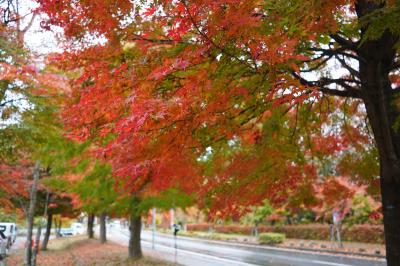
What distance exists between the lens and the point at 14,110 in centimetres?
1055

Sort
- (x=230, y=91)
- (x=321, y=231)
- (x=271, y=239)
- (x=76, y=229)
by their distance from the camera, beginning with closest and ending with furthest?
(x=230, y=91) < (x=271, y=239) < (x=321, y=231) < (x=76, y=229)

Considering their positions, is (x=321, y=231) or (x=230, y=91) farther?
(x=321, y=231)

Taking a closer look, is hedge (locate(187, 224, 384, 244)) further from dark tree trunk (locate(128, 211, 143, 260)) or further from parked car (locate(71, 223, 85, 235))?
parked car (locate(71, 223, 85, 235))

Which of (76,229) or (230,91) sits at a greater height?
(230,91)

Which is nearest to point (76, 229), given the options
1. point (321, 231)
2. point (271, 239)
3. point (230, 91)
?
point (271, 239)

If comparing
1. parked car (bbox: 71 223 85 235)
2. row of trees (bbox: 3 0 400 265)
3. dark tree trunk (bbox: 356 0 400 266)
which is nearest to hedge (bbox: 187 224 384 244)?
row of trees (bbox: 3 0 400 265)

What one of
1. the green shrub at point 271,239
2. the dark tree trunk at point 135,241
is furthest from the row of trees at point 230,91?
the green shrub at point 271,239

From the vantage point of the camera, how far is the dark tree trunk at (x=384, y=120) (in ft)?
20.5

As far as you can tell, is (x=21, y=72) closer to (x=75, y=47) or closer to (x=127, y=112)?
(x=75, y=47)

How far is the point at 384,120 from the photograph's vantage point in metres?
6.23

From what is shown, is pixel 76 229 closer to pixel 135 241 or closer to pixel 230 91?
pixel 135 241

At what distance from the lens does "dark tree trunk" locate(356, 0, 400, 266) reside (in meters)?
6.25

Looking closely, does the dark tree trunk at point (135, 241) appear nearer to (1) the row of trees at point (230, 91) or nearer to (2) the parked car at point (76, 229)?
(1) the row of trees at point (230, 91)

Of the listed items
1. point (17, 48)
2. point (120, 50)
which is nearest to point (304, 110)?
point (120, 50)
